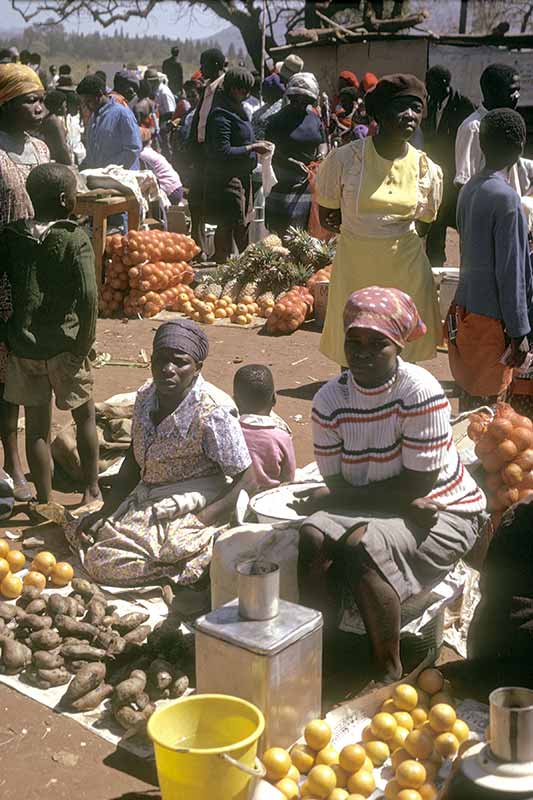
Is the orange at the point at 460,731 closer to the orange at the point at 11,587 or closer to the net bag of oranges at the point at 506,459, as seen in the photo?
the net bag of oranges at the point at 506,459

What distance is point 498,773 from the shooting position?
245 centimetres

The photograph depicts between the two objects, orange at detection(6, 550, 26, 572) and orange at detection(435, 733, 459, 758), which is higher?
orange at detection(435, 733, 459, 758)

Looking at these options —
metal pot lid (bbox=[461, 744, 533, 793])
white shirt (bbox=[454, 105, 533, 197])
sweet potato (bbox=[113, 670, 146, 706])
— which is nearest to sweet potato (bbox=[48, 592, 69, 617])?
sweet potato (bbox=[113, 670, 146, 706])

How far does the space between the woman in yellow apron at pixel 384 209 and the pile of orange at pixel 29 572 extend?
2421 millimetres

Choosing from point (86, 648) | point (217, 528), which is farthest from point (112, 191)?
point (86, 648)

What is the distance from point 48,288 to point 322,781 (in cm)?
298

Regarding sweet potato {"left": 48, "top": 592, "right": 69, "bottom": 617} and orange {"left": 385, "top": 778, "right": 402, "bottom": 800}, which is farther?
sweet potato {"left": 48, "top": 592, "right": 69, "bottom": 617}

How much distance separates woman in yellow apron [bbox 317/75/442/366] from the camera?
18.7ft

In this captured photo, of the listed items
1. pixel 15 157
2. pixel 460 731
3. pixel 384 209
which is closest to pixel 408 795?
pixel 460 731

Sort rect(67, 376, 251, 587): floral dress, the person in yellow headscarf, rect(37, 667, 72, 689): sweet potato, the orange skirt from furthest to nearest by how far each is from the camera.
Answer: the person in yellow headscarf → the orange skirt → rect(67, 376, 251, 587): floral dress → rect(37, 667, 72, 689): sweet potato

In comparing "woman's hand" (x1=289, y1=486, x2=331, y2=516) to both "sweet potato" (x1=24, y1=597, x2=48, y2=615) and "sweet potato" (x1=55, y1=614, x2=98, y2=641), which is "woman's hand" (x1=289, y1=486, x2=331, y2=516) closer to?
"sweet potato" (x1=55, y1=614, x2=98, y2=641)

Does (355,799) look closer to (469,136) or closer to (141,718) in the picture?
(141,718)

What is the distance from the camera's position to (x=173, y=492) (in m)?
4.68

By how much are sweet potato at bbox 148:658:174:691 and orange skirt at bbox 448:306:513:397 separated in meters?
2.46
